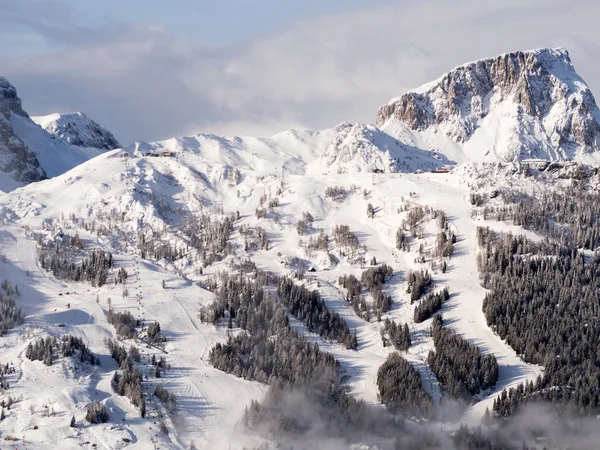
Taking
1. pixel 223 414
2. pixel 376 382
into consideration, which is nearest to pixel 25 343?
pixel 223 414

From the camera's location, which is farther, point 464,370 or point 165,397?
point 464,370

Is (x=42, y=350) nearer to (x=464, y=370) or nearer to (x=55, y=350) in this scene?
(x=55, y=350)

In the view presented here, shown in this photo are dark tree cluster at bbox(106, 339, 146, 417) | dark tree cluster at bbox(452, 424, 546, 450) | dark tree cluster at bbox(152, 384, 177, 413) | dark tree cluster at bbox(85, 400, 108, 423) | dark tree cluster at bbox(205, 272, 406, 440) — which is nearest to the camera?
dark tree cluster at bbox(85, 400, 108, 423)

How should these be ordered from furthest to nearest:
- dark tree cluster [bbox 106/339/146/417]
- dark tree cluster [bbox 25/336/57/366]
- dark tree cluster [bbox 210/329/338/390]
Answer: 1. dark tree cluster [bbox 210/329/338/390]
2. dark tree cluster [bbox 25/336/57/366]
3. dark tree cluster [bbox 106/339/146/417]

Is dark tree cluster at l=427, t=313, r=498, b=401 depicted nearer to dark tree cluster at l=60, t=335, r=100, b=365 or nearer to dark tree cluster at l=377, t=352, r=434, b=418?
dark tree cluster at l=377, t=352, r=434, b=418

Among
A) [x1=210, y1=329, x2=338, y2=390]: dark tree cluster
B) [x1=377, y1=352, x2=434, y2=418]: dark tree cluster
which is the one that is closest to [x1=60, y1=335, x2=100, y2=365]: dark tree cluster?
[x1=210, y1=329, x2=338, y2=390]: dark tree cluster

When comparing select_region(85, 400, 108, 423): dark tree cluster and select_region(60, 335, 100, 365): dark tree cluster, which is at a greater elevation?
select_region(60, 335, 100, 365): dark tree cluster

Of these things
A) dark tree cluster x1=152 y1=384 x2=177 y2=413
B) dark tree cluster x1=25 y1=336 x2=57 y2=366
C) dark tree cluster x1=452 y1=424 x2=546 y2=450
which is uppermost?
dark tree cluster x1=25 y1=336 x2=57 y2=366

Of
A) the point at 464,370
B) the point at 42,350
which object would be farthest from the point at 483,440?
the point at 42,350
